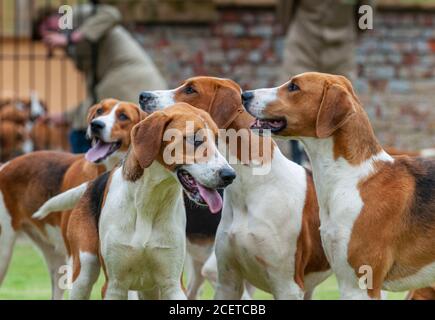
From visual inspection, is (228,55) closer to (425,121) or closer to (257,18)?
(257,18)

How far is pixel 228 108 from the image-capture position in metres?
8.09

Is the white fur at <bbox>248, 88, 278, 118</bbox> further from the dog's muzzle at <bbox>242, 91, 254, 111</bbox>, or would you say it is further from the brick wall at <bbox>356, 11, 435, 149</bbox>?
the brick wall at <bbox>356, 11, 435, 149</bbox>

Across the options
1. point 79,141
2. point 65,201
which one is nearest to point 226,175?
point 65,201

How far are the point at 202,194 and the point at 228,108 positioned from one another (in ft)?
3.40

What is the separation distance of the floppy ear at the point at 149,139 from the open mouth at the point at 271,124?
1.86 ft

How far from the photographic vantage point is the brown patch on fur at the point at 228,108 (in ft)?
26.6

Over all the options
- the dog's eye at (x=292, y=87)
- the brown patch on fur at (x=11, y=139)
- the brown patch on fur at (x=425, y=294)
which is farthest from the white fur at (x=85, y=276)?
the brown patch on fur at (x=11, y=139)

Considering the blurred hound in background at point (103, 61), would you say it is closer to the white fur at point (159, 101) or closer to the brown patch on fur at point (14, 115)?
the brown patch on fur at point (14, 115)

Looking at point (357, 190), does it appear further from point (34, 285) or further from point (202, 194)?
point (34, 285)

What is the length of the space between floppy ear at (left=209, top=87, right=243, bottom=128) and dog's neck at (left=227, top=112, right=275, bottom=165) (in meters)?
0.07

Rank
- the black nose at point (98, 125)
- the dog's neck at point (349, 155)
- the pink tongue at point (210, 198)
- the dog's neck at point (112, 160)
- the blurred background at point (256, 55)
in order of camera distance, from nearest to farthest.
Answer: the pink tongue at point (210, 198)
the dog's neck at point (349, 155)
the black nose at point (98, 125)
the dog's neck at point (112, 160)
the blurred background at point (256, 55)

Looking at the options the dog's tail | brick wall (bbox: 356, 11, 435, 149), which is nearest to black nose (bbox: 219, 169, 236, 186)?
the dog's tail

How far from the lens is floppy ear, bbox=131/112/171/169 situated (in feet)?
24.1
